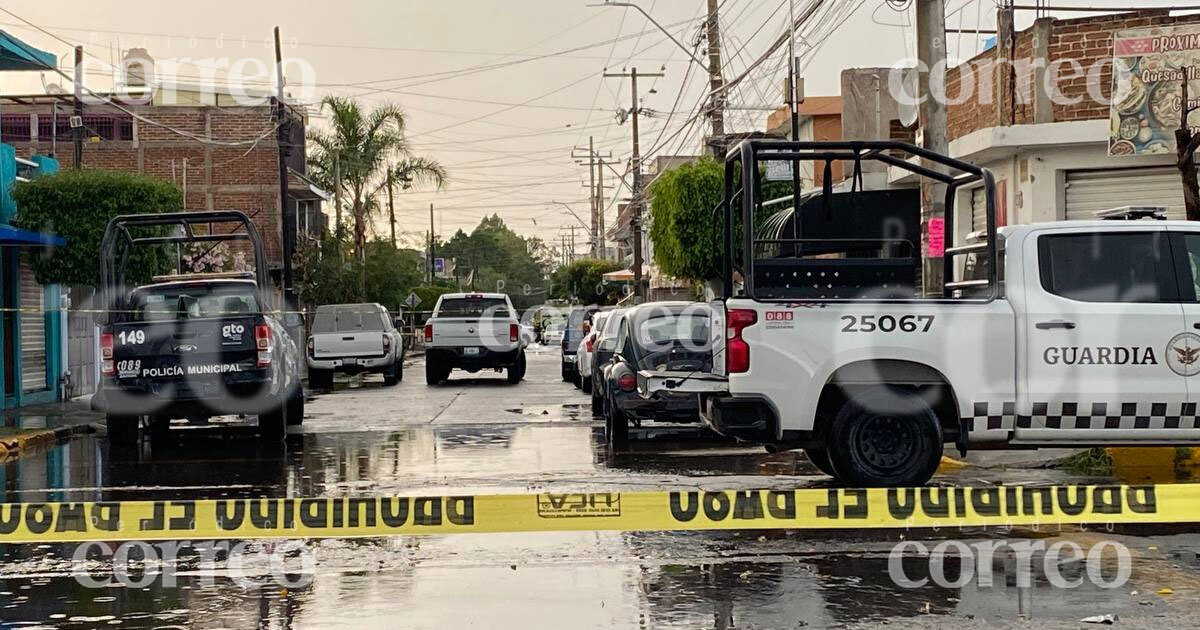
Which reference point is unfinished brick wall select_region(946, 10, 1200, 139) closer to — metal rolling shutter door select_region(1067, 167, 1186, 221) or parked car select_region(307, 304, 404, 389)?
metal rolling shutter door select_region(1067, 167, 1186, 221)

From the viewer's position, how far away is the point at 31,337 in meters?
26.5

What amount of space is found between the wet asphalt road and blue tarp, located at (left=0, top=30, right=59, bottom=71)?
11.9 metres

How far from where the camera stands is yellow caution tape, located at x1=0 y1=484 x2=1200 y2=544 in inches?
297

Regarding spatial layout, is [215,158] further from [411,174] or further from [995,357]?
[995,357]

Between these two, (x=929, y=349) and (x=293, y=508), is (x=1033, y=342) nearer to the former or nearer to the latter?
(x=929, y=349)

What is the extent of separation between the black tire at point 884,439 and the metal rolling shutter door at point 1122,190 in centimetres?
1231

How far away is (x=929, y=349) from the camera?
10.4m

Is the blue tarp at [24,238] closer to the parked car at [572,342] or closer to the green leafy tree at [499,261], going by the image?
the parked car at [572,342]

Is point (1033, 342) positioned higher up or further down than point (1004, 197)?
further down

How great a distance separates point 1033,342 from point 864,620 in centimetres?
397

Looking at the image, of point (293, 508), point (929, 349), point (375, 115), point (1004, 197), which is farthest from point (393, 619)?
point (375, 115)

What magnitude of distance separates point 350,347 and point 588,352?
330 inches

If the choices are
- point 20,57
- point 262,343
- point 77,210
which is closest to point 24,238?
point 77,210

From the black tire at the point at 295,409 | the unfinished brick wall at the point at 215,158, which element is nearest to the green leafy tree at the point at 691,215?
the unfinished brick wall at the point at 215,158
